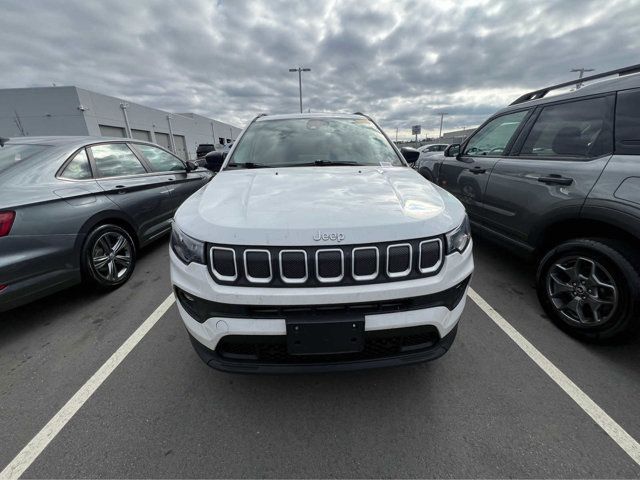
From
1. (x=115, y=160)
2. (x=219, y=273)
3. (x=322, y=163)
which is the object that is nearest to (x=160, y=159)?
(x=115, y=160)

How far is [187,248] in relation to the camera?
1.62 meters

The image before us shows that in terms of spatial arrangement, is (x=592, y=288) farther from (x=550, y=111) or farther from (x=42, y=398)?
(x=42, y=398)

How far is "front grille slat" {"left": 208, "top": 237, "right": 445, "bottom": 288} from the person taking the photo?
148 cm

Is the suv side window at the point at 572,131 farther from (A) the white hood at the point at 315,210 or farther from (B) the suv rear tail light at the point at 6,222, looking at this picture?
(B) the suv rear tail light at the point at 6,222

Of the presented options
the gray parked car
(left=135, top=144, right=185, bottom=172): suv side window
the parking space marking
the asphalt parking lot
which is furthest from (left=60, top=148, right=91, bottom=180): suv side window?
the parking space marking

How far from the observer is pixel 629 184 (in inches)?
81.7

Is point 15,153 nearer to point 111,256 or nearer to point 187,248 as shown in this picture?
point 111,256

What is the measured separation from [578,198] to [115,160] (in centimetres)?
485

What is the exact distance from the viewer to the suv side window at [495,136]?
3438 mm

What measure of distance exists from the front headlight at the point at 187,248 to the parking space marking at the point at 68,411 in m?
1.24

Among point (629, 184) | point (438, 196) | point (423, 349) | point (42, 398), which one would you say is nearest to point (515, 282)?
point (629, 184)

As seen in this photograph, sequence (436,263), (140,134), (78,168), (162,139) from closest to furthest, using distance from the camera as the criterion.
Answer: (436,263) → (78,168) → (140,134) → (162,139)

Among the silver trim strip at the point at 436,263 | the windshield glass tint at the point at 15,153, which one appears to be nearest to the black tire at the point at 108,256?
the windshield glass tint at the point at 15,153

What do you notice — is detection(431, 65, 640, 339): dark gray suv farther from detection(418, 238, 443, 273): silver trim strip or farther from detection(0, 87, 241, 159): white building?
detection(0, 87, 241, 159): white building
